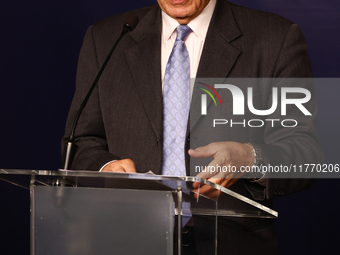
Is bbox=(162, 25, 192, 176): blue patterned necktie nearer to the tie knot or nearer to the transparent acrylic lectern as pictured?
the tie knot

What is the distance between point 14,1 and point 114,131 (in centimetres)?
Result: 133

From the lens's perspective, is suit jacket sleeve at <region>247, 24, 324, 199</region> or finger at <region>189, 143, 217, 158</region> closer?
finger at <region>189, 143, 217, 158</region>

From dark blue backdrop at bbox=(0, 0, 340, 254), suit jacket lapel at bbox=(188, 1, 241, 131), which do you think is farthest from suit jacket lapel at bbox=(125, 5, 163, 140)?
dark blue backdrop at bbox=(0, 0, 340, 254)

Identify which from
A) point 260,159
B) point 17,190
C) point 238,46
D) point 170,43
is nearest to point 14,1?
point 17,190

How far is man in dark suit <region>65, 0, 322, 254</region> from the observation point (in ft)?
4.53

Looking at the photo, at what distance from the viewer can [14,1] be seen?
→ 253 cm

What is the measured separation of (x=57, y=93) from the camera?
2.63 metres

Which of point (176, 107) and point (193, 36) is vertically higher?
point (193, 36)

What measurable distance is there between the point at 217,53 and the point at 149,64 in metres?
0.22

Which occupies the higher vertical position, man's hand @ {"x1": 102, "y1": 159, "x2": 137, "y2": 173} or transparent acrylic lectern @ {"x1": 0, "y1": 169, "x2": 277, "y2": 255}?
man's hand @ {"x1": 102, "y1": 159, "x2": 137, "y2": 173}

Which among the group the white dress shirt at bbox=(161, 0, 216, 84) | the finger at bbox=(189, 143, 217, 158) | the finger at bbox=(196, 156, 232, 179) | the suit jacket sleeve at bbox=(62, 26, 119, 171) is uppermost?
the white dress shirt at bbox=(161, 0, 216, 84)

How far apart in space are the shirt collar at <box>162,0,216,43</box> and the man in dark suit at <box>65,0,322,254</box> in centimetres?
2

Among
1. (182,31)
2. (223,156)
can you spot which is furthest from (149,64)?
(223,156)

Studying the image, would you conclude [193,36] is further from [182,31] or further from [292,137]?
[292,137]
